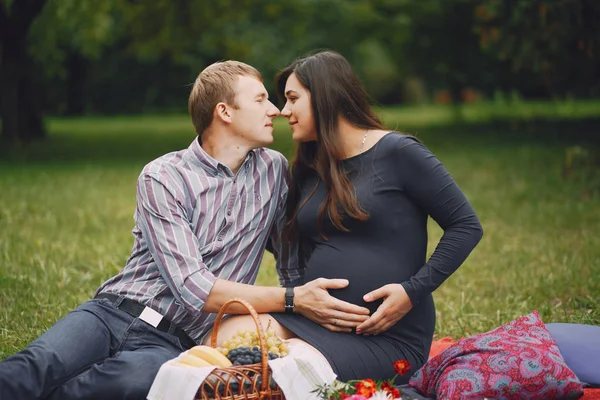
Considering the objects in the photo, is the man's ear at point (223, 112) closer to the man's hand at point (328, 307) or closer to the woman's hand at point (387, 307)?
the man's hand at point (328, 307)

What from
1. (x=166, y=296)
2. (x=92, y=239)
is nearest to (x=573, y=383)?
(x=166, y=296)

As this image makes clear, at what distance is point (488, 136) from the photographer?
1922cm

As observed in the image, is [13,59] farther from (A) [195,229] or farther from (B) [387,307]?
(B) [387,307]

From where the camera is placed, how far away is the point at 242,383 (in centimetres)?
360

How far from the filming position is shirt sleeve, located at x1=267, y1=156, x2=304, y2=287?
185 inches

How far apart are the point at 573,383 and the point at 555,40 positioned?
10.5m

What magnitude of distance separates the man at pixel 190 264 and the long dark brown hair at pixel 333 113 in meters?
0.29

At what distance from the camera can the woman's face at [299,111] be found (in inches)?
173

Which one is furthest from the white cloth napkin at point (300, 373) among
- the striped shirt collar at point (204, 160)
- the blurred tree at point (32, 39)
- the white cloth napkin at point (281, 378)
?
the blurred tree at point (32, 39)

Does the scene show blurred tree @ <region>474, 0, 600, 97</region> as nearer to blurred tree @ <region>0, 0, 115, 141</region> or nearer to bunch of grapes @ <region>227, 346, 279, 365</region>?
blurred tree @ <region>0, 0, 115, 141</region>

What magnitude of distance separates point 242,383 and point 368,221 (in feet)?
3.50

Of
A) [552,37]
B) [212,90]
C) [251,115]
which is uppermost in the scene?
[212,90]

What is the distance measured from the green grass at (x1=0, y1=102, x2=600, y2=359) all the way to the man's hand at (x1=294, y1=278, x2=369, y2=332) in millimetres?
931

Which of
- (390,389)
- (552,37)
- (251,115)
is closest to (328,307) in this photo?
(390,389)
